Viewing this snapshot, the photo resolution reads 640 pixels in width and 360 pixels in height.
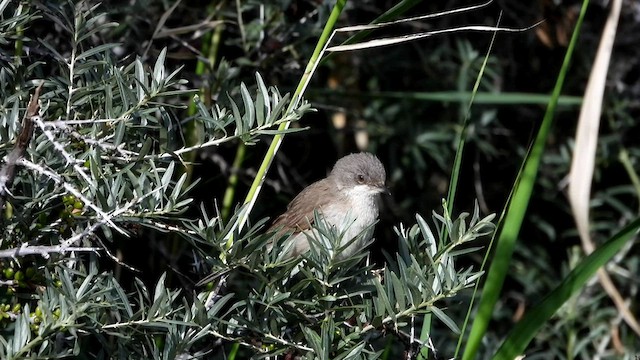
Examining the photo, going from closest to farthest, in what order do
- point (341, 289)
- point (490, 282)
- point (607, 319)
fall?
point (490, 282) → point (341, 289) → point (607, 319)

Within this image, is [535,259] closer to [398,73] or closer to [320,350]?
[398,73]

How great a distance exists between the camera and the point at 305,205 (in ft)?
15.6

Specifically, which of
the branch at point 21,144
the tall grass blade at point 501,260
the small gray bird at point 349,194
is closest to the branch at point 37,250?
the branch at point 21,144

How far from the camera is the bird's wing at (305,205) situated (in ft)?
15.1

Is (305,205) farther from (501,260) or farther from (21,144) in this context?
(21,144)

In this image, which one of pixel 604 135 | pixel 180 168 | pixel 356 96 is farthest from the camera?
pixel 604 135

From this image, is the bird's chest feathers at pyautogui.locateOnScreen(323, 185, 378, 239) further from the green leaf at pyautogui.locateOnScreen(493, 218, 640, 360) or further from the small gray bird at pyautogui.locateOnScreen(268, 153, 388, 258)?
the green leaf at pyautogui.locateOnScreen(493, 218, 640, 360)

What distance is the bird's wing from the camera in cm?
461

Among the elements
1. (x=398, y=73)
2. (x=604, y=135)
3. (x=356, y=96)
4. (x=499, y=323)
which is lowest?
(x=499, y=323)

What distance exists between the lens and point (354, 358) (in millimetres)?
2707

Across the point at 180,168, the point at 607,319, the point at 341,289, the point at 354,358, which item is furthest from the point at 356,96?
→ the point at 607,319

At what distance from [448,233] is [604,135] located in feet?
11.7

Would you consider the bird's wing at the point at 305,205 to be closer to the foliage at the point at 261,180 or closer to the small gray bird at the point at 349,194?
the small gray bird at the point at 349,194

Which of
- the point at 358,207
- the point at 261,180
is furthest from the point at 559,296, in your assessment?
the point at 358,207
